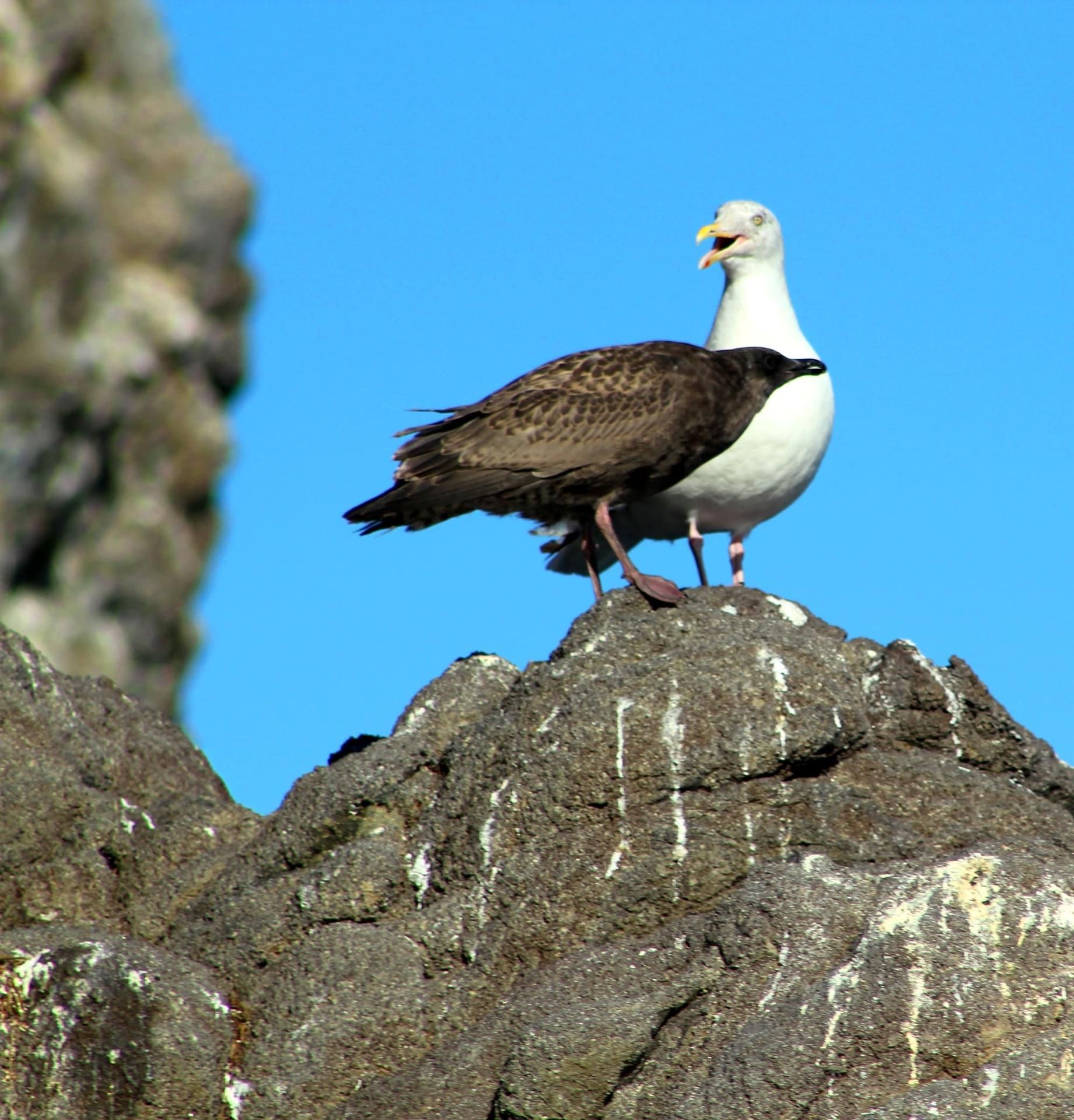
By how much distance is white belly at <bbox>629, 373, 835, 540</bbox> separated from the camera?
37.5ft

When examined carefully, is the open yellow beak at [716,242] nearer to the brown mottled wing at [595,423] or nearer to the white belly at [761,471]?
the white belly at [761,471]

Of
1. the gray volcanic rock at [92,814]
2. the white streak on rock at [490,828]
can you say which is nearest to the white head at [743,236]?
the gray volcanic rock at [92,814]

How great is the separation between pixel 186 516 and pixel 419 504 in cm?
2259

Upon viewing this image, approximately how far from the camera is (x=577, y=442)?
31.9 ft

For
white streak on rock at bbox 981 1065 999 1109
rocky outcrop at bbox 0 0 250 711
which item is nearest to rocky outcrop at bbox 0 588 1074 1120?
white streak on rock at bbox 981 1065 999 1109

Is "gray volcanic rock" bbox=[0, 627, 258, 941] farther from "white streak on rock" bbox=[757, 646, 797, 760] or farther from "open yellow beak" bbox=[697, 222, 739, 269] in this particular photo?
"open yellow beak" bbox=[697, 222, 739, 269]

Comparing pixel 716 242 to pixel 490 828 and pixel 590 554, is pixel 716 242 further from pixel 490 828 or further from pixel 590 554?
pixel 490 828

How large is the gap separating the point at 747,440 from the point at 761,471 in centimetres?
24

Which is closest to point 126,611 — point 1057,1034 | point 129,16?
point 129,16

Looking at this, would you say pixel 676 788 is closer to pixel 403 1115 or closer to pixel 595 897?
pixel 595 897

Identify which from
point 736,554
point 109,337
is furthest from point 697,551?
point 109,337

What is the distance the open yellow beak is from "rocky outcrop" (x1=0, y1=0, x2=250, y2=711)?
16350 mm

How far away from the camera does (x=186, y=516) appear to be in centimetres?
3164

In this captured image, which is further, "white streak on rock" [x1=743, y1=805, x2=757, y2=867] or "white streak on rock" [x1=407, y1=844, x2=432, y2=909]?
"white streak on rock" [x1=407, y1=844, x2=432, y2=909]
